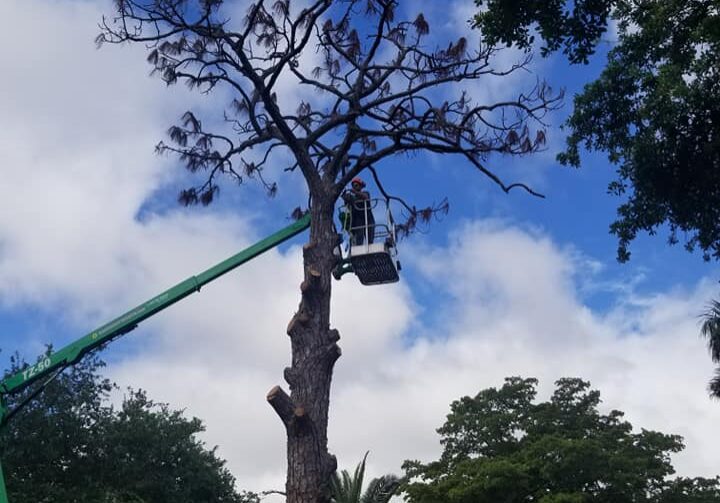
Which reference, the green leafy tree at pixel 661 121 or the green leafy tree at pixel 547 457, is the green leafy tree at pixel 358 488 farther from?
the green leafy tree at pixel 547 457

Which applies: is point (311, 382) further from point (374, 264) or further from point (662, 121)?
point (662, 121)

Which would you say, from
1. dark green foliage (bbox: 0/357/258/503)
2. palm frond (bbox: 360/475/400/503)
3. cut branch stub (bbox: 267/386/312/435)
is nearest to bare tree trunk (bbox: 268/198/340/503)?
cut branch stub (bbox: 267/386/312/435)

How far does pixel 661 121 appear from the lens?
1483 cm

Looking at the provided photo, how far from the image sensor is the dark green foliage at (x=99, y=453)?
26.5 meters

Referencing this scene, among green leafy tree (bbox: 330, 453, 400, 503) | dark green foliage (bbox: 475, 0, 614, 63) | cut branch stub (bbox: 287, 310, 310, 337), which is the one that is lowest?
green leafy tree (bbox: 330, 453, 400, 503)

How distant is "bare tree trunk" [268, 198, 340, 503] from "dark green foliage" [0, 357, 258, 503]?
51.8ft

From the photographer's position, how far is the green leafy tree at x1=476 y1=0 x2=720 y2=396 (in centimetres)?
1358

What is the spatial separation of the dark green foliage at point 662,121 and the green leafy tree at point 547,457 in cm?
1382

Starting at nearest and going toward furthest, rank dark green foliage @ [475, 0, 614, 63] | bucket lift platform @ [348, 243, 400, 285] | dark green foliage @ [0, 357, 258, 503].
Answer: dark green foliage @ [475, 0, 614, 63] < bucket lift platform @ [348, 243, 400, 285] < dark green foliage @ [0, 357, 258, 503]

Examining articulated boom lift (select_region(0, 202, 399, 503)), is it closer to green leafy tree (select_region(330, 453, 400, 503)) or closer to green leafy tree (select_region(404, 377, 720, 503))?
green leafy tree (select_region(330, 453, 400, 503))

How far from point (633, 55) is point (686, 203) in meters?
2.98

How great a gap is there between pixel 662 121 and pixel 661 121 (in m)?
0.06

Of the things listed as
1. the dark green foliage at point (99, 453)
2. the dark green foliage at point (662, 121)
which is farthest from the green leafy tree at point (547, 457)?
the dark green foliage at point (662, 121)

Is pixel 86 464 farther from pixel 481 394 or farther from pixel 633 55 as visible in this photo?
pixel 633 55
